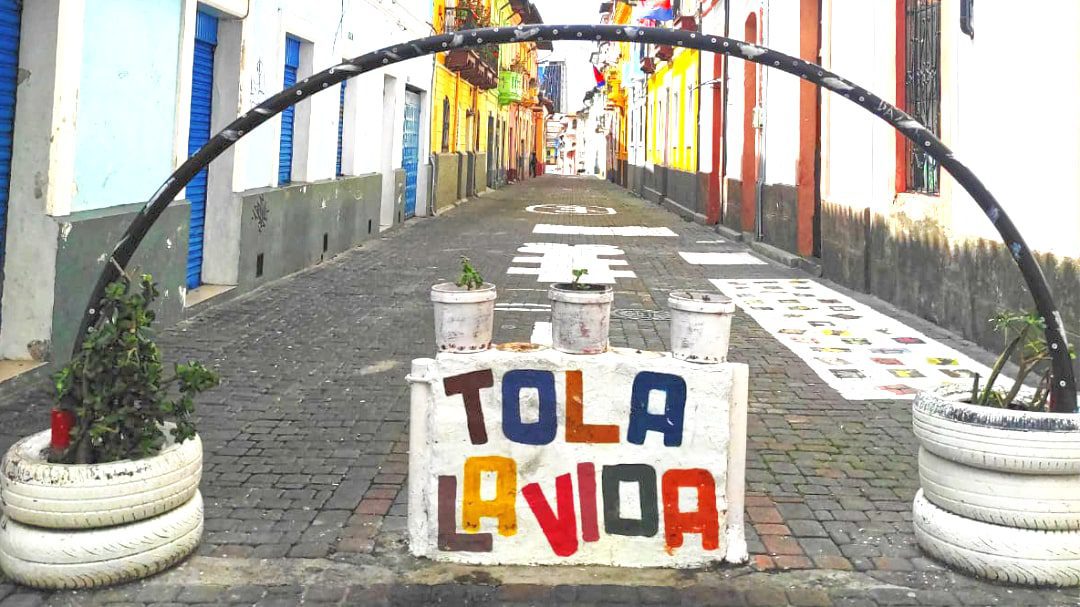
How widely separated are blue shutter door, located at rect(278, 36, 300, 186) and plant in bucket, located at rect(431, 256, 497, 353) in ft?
26.3

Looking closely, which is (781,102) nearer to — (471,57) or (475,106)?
(471,57)

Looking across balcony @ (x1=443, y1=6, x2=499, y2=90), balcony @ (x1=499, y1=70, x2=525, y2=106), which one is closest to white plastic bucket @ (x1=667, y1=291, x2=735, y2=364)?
balcony @ (x1=443, y1=6, x2=499, y2=90)

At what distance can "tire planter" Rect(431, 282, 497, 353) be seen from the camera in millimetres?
3467

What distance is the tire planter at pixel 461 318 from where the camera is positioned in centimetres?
347

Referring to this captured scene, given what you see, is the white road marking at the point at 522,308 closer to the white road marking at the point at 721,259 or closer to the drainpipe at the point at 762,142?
the white road marking at the point at 721,259

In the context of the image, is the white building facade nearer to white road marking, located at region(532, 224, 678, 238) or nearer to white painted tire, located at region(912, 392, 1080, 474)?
white road marking, located at region(532, 224, 678, 238)

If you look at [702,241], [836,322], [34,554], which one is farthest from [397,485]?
[702,241]

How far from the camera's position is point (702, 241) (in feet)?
56.2

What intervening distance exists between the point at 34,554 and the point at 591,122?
85100 mm

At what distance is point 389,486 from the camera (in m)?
4.38

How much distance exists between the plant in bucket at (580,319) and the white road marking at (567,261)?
20.9ft

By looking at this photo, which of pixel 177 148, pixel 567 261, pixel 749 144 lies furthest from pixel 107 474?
pixel 749 144

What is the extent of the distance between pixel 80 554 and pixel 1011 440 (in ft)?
10.8

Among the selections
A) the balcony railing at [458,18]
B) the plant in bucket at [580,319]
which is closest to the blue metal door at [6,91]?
the plant in bucket at [580,319]
